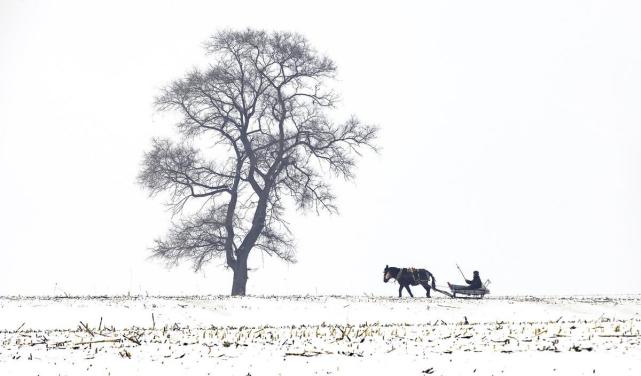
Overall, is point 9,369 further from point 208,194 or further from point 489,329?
point 208,194

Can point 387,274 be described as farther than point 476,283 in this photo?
Yes

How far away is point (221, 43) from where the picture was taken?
141 ft

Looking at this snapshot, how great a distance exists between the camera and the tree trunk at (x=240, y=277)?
40156mm

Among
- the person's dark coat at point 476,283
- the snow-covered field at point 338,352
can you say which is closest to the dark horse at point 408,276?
the person's dark coat at point 476,283

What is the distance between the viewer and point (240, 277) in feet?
132

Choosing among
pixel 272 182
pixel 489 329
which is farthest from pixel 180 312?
pixel 272 182

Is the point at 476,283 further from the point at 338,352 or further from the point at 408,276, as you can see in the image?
the point at 338,352

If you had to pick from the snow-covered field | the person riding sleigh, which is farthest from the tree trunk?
the snow-covered field

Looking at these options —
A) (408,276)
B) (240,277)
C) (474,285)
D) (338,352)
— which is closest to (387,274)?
(408,276)

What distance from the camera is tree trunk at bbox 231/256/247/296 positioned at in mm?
40156

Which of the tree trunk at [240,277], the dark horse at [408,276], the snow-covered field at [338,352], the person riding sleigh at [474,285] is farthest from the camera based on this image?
the tree trunk at [240,277]

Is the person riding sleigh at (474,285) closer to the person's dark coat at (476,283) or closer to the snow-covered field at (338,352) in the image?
the person's dark coat at (476,283)

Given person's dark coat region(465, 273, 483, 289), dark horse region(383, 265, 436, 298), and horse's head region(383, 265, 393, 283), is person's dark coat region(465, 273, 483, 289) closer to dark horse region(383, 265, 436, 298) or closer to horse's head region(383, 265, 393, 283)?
dark horse region(383, 265, 436, 298)

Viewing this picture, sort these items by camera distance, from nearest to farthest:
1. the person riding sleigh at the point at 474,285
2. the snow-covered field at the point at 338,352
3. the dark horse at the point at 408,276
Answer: the snow-covered field at the point at 338,352 < the person riding sleigh at the point at 474,285 < the dark horse at the point at 408,276
